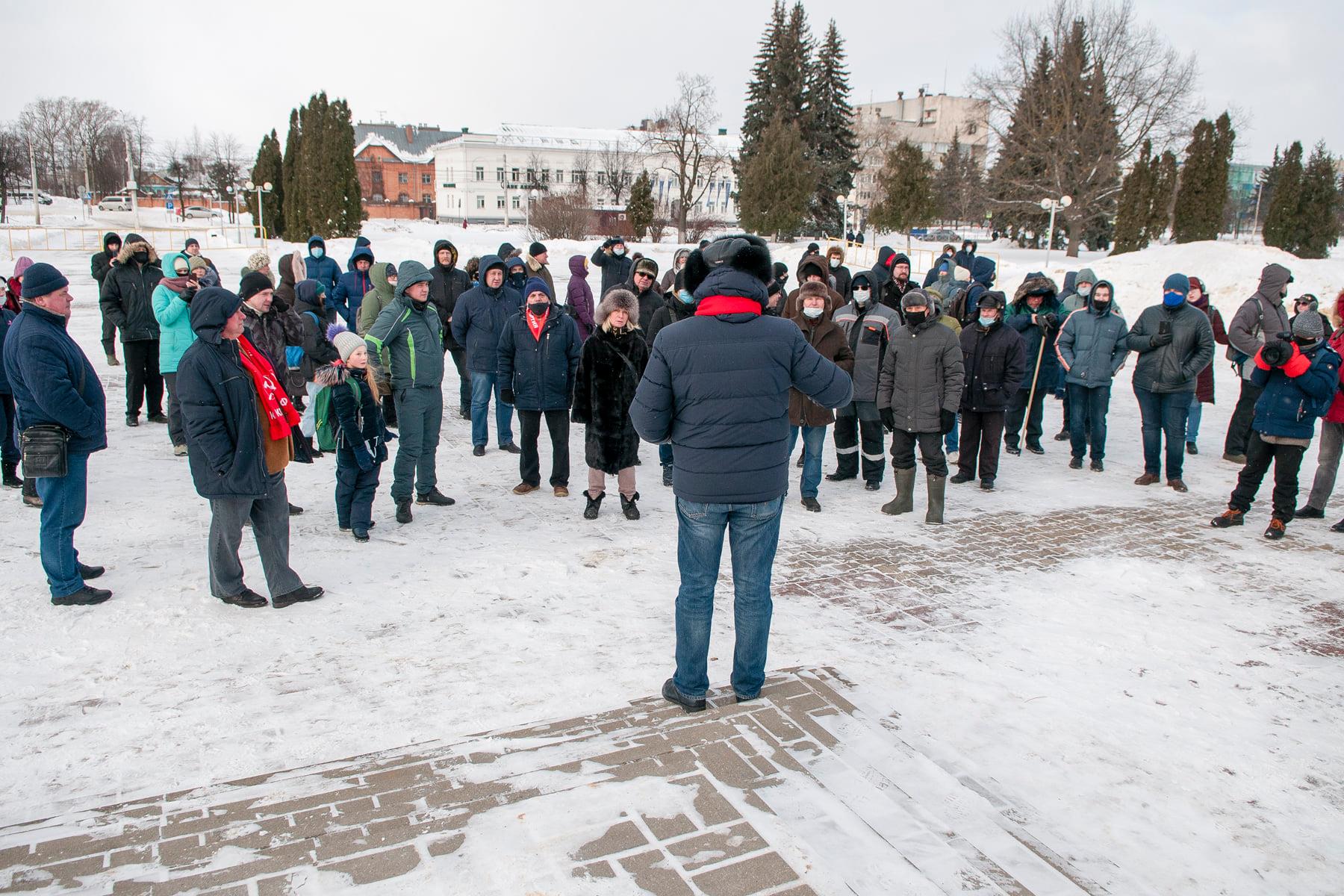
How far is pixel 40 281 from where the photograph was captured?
16.5ft

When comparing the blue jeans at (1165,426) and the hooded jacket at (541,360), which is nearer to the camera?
the hooded jacket at (541,360)

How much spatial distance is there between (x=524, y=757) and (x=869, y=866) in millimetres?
1422

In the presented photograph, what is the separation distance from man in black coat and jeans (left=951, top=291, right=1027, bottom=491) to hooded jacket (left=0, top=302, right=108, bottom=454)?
6757 millimetres

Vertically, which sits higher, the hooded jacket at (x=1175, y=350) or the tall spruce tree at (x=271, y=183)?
the tall spruce tree at (x=271, y=183)

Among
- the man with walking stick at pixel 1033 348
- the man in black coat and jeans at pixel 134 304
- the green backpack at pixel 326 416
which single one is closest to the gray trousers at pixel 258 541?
the green backpack at pixel 326 416

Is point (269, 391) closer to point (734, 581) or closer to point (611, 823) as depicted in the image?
point (734, 581)

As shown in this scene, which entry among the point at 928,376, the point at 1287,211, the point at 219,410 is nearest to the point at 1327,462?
the point at 928,376

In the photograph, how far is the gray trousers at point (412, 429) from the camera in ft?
22.5

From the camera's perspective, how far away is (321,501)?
731 cm

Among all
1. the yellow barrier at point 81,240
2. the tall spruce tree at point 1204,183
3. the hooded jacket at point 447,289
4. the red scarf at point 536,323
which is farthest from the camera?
the tall spruce tree at point 1204,183

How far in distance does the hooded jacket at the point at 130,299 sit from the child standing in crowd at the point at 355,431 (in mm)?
4019

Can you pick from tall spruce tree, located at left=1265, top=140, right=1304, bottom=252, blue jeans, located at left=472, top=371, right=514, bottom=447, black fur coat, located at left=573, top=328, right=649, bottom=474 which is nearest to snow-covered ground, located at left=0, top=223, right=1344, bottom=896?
black fur coat, located at left=573, top=328, right=649, bottom=474

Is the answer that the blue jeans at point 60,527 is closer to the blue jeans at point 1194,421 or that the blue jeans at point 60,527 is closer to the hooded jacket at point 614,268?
the hooded jacket at point 614,268

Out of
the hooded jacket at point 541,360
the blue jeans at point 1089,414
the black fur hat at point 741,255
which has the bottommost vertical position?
the blue jeans at point 1089,414
